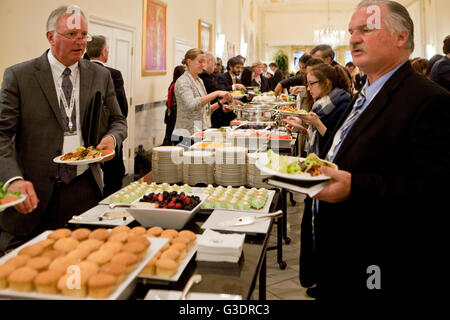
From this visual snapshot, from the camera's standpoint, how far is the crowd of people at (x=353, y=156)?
131 cm

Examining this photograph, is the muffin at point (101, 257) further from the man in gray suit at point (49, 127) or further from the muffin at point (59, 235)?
the man in gray suit at point (49, 127)

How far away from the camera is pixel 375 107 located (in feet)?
4.66

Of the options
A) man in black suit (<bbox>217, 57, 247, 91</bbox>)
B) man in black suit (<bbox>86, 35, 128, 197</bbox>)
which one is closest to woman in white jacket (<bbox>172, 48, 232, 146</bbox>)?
man in black suit (<bbox>86, 35, 128, 197</bbox>)

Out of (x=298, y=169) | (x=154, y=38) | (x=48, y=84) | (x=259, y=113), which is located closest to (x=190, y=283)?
(x=298, y=169)

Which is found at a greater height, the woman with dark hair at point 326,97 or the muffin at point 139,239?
the woman with dark hair at point 326,97

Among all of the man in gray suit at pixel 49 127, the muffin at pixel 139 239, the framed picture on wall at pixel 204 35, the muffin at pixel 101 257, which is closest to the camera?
the muffin at pixel 101 257

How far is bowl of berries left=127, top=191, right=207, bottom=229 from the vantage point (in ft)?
4.91

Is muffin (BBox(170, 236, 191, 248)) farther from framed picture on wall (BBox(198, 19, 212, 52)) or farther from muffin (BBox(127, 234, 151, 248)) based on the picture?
framed picture on wall (BBox(198, 19, 212, 52))

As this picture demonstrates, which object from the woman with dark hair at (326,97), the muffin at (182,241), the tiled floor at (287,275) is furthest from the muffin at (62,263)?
the woman with dark hair at (326,97)

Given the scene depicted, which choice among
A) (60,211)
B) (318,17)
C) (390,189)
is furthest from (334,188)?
(318,17)

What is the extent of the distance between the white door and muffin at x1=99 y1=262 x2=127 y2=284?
4780 millimetres

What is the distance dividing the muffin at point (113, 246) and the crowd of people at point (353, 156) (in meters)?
0.54
